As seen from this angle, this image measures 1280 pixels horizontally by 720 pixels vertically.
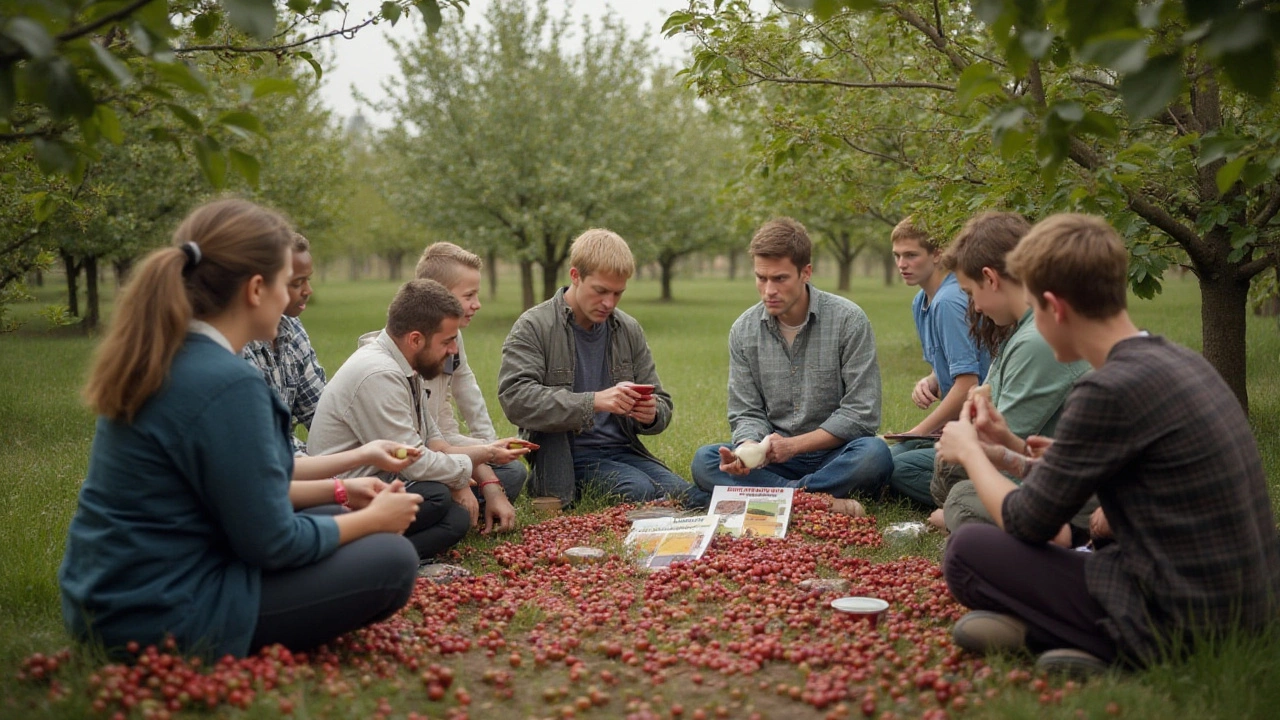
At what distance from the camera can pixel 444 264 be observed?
21.8 feet

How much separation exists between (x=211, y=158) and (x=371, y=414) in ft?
6.95

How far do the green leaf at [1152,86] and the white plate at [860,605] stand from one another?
2319 millimetres

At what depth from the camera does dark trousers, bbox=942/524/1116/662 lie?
3805 millimetres

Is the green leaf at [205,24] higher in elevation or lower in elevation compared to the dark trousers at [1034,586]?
higher

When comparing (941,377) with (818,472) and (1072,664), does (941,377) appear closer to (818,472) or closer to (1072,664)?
(818,472)

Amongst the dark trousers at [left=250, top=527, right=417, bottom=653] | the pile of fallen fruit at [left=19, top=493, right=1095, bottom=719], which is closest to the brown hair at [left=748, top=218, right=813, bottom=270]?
the pile of fallen fruit at [left=19, top=493, right=1095, bottom=719]

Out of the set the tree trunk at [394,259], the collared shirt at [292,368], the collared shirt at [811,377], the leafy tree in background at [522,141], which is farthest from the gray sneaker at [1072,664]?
the tree trunk at [394,259]

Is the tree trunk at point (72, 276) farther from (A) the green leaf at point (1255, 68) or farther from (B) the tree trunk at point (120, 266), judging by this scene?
(A) the green leaf at point (1255, 68)

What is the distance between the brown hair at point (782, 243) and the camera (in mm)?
6754

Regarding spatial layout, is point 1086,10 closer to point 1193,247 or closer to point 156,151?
point 1193,247

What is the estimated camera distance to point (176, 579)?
11.8 ft

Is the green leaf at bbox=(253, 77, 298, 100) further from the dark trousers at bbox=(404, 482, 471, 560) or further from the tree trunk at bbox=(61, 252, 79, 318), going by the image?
the tree trunk at bbox=(61, 252, 79, 318)

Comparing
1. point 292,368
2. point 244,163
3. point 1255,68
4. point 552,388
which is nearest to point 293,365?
point 292,368

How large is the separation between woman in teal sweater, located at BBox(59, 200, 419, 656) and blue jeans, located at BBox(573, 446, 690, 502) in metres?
3.39
